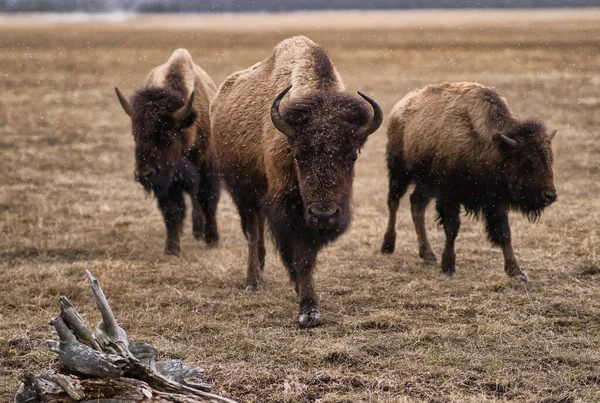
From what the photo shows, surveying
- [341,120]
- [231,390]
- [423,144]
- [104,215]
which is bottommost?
[104,215]

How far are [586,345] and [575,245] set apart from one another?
3361 millimetres

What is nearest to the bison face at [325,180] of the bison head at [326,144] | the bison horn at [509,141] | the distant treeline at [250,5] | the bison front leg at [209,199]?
the bison head at [326,144]

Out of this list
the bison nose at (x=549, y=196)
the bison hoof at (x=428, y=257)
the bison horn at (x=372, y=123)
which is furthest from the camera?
the bison hoof at (x=428, y=257)

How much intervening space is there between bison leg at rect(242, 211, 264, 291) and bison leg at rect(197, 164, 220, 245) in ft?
Answer: 5.47

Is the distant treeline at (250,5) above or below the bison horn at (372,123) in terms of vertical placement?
below

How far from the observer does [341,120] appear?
631 cm

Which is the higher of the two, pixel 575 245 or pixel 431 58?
pixel 575 245

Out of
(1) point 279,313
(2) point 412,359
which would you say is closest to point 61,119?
(1) point 279,313

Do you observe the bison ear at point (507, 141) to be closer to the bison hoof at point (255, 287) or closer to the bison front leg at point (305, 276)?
the bison front leg at point (305, 276)

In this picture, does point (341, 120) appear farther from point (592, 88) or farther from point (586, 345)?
point (592, 88)

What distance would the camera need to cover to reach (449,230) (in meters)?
8.41

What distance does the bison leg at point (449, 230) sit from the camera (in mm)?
8336

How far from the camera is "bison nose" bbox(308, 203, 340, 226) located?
6.03 m

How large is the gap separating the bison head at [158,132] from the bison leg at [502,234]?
3.54 metres
